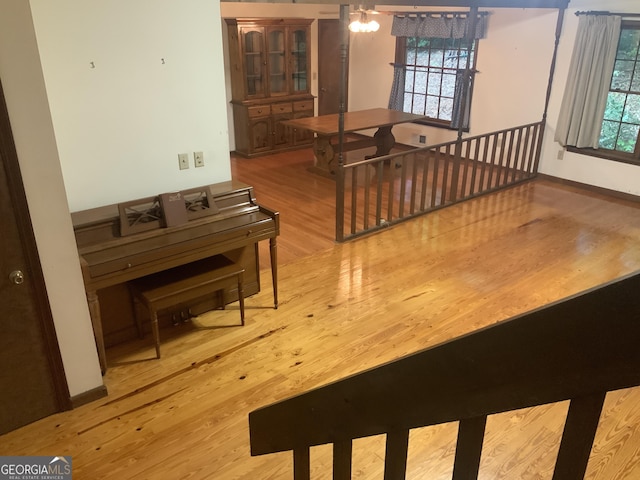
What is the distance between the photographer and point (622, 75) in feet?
18.9

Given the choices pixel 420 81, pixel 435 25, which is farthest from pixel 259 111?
pixel 435 25

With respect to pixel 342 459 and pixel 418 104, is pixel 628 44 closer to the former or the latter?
pixel 418 104

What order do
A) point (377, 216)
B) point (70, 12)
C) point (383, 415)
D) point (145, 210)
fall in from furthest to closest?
point (377, 216) → point (145, 210) → point (70, 12) → point (383, 415)

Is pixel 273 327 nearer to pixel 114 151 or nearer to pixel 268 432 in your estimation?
pixel 114 151

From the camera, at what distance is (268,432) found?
1028 mm

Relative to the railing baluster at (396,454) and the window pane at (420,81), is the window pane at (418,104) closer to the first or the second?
the window pane at (420,81)

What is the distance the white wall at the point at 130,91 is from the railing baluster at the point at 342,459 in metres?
2.64

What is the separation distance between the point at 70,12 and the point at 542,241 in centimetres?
417

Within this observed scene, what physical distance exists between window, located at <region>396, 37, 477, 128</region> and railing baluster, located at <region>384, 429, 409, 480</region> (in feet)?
22.3

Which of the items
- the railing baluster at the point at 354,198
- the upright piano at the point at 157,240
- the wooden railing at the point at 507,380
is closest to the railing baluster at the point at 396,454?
the wooden railing at the point at 507,380

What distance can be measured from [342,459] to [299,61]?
24.9 ft

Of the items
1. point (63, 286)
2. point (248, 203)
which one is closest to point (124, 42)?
point (248, 203)

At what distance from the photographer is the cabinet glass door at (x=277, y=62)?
24.3 feet

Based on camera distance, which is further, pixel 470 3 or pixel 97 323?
pixel 470 3
